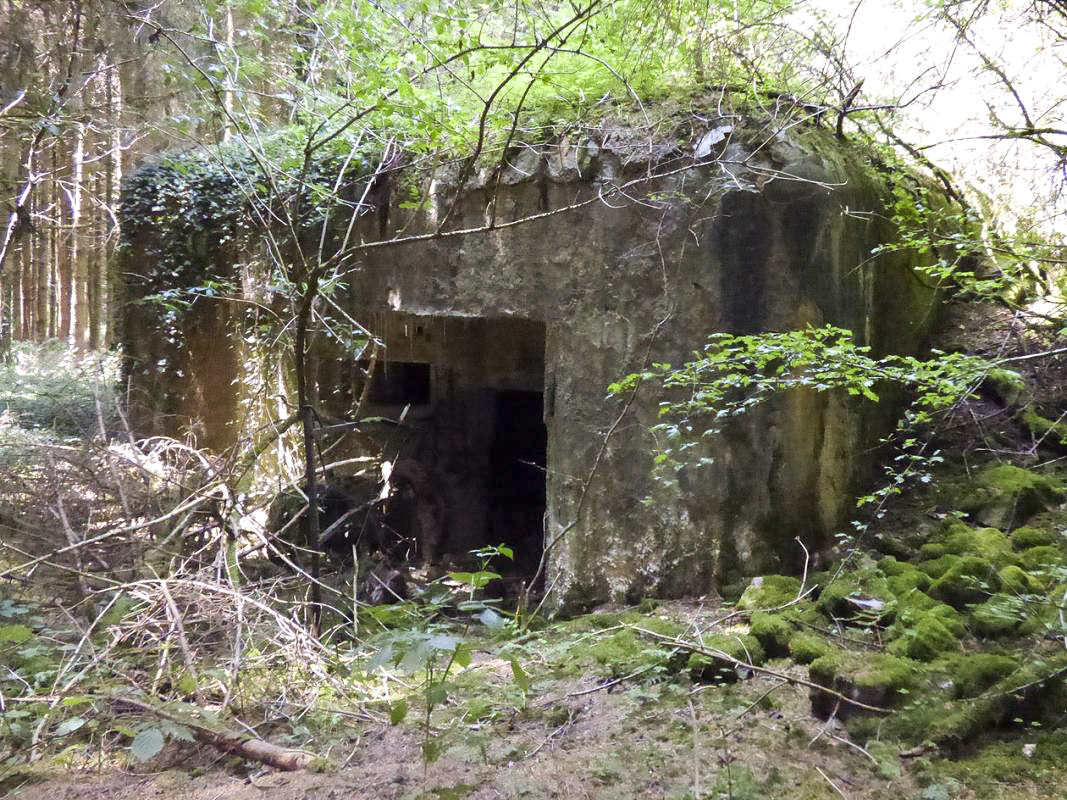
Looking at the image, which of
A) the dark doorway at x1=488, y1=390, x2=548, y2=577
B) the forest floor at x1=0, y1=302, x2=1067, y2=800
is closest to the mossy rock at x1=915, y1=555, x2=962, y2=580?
the forest floor at x1=0, y1=302, x2=1067, y2=800

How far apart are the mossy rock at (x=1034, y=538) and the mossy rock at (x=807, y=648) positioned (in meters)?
1.36

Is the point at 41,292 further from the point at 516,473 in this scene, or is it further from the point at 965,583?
the point at 965,583

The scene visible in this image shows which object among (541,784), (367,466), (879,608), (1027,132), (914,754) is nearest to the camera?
(541,784)

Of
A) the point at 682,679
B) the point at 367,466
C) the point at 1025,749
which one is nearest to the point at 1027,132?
the point at 1025,749

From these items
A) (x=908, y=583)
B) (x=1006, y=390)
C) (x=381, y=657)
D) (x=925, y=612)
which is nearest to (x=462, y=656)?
(x=381, y=657)

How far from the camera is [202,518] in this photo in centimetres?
482

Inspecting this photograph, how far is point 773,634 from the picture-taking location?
338 cm

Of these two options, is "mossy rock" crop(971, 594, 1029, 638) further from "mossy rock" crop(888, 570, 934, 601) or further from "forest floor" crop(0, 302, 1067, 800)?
"mossy rock" crop(888, 570, 934, 601)

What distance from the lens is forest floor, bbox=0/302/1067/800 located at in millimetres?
2391

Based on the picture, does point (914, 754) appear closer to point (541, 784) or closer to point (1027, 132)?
point (541, 784)

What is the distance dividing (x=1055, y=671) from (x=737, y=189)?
2890 millimetres

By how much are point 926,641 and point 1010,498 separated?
5.33 ft

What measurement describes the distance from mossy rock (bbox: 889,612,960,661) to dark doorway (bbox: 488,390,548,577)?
15.1 feet

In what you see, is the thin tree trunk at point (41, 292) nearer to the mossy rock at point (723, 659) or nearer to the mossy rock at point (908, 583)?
the mossy rock at point (723, 659)
